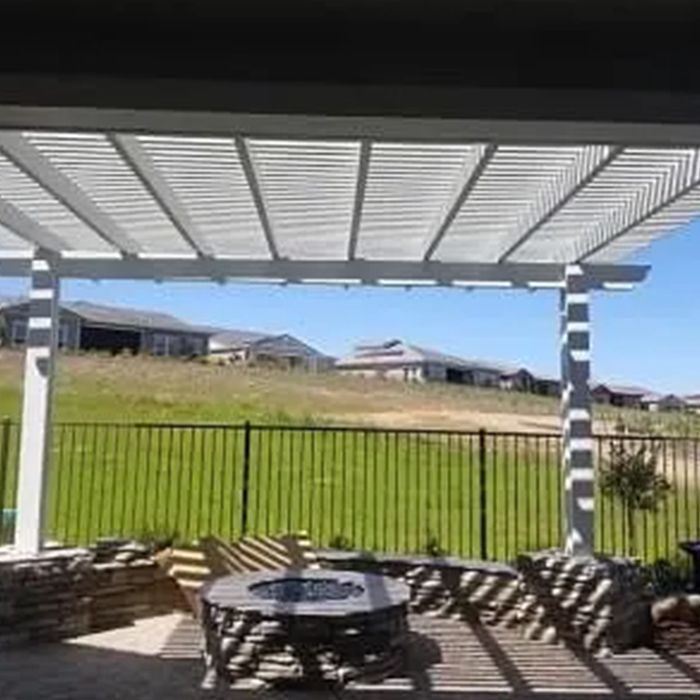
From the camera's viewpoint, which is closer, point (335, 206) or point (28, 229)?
point (335, 206)

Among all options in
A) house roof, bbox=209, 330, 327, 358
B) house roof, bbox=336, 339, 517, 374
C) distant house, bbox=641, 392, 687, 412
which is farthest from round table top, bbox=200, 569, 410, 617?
house roof, bbox=336, 339, 517, 374

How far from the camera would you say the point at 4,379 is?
695 inches

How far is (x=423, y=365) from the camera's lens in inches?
1102

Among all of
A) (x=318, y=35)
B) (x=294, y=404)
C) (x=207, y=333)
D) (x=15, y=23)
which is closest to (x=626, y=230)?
(x=318, y=35)

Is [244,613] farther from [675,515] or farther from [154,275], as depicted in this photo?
[675,515]

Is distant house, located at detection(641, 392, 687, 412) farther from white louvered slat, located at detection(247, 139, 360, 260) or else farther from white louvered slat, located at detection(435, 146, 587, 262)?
white louvered slat, located at detection(247, 139, 360, 260)

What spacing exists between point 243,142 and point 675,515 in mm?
7798

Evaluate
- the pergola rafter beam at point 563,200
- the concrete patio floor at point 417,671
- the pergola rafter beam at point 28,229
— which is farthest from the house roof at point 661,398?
the pergola rafter beam at point 28,229

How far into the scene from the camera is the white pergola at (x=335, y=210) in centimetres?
379

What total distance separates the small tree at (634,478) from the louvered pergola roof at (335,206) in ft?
7.32

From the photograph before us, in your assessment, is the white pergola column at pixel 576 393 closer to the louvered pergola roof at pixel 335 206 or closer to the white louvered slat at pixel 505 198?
the louvered pergola roof at pixel 335 206

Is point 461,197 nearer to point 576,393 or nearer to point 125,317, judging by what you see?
point 576,393

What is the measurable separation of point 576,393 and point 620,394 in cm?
1756

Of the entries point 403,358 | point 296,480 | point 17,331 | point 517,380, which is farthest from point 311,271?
point 403,358
